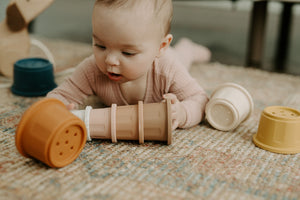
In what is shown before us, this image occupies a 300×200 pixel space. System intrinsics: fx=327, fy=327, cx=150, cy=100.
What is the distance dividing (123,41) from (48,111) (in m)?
0.22

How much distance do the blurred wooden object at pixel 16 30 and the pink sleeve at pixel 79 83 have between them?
0.40 meters

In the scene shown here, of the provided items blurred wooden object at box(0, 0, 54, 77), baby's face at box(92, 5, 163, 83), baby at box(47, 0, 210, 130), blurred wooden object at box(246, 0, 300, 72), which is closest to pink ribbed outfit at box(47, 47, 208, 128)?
baby at box(47, 0, 210, 130)

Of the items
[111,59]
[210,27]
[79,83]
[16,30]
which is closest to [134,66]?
[111,59]

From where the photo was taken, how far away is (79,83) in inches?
34.3

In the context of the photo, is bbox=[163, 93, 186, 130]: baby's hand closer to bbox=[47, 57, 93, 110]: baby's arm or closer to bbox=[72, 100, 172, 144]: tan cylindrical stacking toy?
bbox=[72, 100, 172, 144]: tan cylindrical stacking toy

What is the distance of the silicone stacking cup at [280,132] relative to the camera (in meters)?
0.71

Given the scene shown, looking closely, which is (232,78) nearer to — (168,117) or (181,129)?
(181,129)

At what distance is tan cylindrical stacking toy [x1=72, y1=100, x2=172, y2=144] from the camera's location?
71 cm

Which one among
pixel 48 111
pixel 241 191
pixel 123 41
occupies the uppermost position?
pixel 123 41

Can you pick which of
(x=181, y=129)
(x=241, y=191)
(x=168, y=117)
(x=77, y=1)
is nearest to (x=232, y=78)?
(x=181, y=129)

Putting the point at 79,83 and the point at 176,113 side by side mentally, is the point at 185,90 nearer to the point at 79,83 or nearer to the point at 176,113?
the point at 176,113

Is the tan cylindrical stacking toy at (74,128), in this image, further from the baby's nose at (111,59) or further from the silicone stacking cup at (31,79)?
the silicone stacking cup at (31,79)

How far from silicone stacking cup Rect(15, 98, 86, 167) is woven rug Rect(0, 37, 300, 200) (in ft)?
0.11

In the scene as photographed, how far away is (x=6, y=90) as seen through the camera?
1079 millimetres
